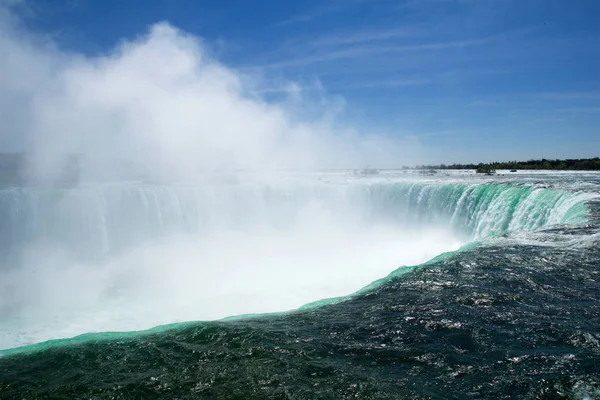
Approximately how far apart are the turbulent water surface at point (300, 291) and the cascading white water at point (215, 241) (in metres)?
0.08

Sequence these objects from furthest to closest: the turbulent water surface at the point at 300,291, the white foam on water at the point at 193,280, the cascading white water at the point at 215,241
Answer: the cascading white water at the point at 215,241 < the white foam on water at the point at 193,280 < the turbulent water surface at the point at 300,291

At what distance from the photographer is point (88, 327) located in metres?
8.72

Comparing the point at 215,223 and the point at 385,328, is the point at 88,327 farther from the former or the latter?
the point at 215,223

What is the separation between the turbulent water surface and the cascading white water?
0.08 meters

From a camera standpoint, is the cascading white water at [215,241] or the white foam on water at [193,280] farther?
the cascading white water at [215,241]

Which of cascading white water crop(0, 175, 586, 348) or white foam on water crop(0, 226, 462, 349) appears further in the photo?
cascading white water crop(0, 175, 586, 348)

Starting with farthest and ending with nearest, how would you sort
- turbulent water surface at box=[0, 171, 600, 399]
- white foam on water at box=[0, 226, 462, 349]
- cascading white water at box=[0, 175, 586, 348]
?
cascading white water at box=[0, 175, 586, 348] → white foam on water at box=[0, 226, 462, 349] → turbulent water surface at box=[0, 171, 600, 399]

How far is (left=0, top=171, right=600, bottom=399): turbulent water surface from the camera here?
3436mm

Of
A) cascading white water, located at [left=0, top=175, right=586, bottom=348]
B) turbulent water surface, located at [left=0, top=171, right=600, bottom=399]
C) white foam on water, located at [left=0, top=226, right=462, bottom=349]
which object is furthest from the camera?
cascading white water, located at [left=0, top=175, right=586, bottom=348]

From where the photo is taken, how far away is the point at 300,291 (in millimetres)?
10242

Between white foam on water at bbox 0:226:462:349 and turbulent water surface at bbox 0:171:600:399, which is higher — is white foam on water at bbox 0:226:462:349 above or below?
below

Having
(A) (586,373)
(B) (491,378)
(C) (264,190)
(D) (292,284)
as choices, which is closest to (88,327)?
(D) (292,284)

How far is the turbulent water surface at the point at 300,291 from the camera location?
135 inches

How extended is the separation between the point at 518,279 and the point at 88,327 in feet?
28.4
